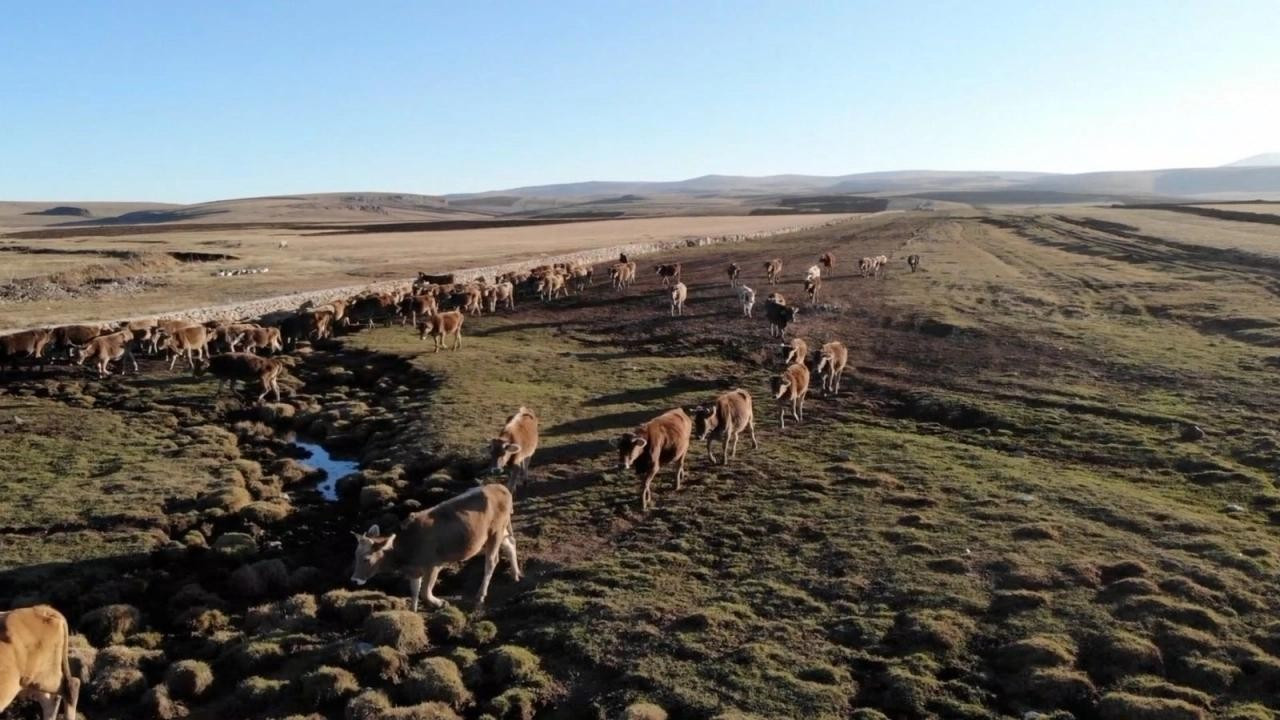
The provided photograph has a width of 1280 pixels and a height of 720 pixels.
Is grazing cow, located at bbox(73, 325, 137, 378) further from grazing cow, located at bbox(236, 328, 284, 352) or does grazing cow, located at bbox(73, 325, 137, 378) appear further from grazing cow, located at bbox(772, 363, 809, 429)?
grazing cow, located at bbox(772, 363, 809, 429)

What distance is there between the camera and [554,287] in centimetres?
3981

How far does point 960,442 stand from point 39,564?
15.8m

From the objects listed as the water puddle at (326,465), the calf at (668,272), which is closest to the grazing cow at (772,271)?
the calf at (668,272)

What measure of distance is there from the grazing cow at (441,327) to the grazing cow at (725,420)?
13472 mm

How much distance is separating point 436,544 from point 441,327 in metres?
17.1

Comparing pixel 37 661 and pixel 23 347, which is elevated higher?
pixel 23 347

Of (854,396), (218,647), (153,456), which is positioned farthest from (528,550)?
(854,396)

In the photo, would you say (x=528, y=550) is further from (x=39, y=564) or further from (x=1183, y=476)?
(x=1183, y=476)

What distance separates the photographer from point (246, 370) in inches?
873

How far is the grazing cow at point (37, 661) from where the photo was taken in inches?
295

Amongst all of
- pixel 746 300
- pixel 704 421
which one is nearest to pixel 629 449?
pixel 704 421

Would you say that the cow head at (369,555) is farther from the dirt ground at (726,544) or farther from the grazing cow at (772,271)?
the grazing cow at (772,271)

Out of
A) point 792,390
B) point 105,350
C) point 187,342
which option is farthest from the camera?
point 187,342

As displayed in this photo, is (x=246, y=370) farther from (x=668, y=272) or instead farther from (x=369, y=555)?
(x=668, y=272)
